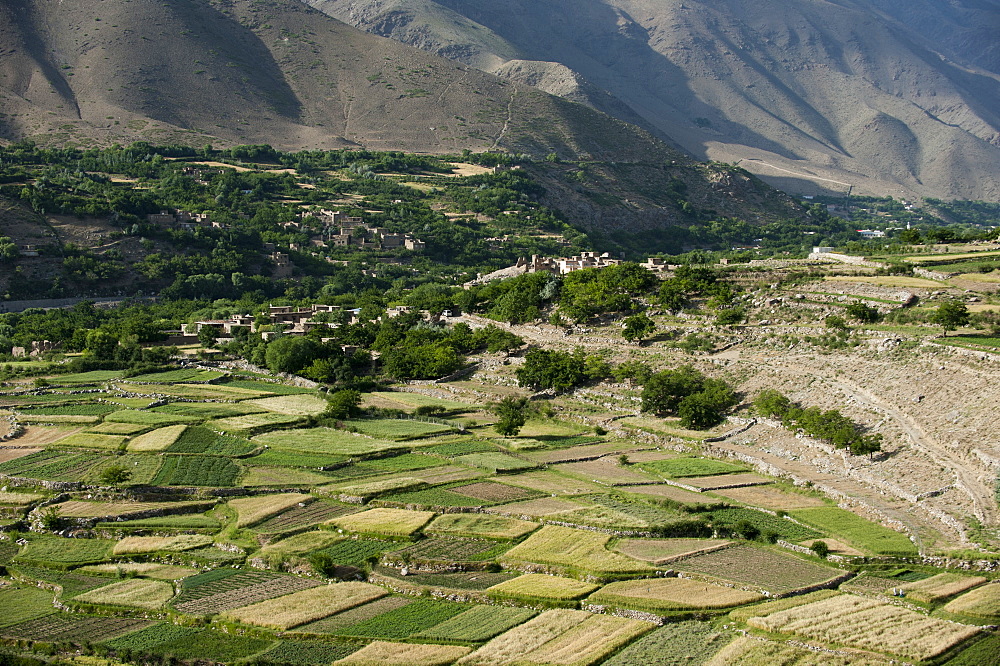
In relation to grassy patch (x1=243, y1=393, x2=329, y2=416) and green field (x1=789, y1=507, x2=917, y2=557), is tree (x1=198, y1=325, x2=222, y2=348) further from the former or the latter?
green field (x1=789, y1=507, x2=917, y2=557)

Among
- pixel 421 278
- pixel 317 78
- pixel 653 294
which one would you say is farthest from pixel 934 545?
pixel 317 78

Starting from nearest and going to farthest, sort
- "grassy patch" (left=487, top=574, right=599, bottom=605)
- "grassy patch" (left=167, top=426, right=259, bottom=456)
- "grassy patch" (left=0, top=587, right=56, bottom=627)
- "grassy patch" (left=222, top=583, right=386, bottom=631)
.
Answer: "grassy patch" (left=222, top=583, right=386, bottom=631) → "grassy patch" (left=0, top=587, right=56, bottom=627) → "grassy patch" (left=487, top=574, right=599, bottom=605) → "grassy patch" (left=167, top=426, right=259, bottom=456)

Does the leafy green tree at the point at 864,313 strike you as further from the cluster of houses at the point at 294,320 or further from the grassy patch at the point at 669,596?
the grassy patch at the point at 669,596

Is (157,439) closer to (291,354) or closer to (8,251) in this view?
(291,354)

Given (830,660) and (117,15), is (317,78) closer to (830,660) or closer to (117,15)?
(117,15)

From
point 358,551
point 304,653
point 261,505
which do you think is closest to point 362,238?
point 261,505

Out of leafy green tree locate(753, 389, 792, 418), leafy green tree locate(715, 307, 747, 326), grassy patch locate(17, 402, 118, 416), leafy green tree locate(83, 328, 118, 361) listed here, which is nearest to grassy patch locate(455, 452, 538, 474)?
leafy green tree locate(753, 389, 792, 418)

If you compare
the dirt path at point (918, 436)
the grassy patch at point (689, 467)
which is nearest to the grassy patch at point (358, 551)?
the grassy patch at point (689, 467)
